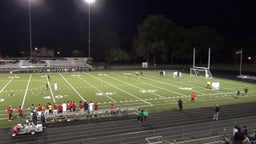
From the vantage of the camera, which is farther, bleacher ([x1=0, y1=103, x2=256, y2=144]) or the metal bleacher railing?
bleacher ([x1=0, y1=103, x2=256, y2=144])

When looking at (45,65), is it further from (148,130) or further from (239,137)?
(239,137)

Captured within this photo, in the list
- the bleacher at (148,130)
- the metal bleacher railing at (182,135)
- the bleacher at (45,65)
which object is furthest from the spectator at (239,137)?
the bleacher at (45,65)

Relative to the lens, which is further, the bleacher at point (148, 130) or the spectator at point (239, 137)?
the bleacher at point (148, 130)

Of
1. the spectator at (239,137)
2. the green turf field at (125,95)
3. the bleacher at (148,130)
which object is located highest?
the spectator at (239,137)

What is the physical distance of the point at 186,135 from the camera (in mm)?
18719

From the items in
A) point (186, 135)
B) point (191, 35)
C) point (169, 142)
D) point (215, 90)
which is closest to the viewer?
point (169, 142)

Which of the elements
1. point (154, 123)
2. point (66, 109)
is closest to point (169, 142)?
point (154, 123)

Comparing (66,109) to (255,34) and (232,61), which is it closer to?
(232,61)

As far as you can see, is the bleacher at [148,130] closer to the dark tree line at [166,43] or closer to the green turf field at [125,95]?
the green turf field at [125,95]

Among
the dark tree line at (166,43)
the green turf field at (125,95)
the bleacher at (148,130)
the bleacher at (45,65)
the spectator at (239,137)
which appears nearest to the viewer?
the spectator at (239,137)

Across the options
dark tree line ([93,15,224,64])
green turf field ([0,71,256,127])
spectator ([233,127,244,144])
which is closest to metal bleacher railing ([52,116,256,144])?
spectator ([233,127,244,144])

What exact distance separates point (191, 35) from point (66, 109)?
6914 cm

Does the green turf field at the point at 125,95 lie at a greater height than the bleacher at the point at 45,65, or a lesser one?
lesser

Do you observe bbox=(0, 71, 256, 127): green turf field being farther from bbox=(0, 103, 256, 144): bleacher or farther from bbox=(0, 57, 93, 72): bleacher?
bbox=(0, 57, 93, 72): bleacher
